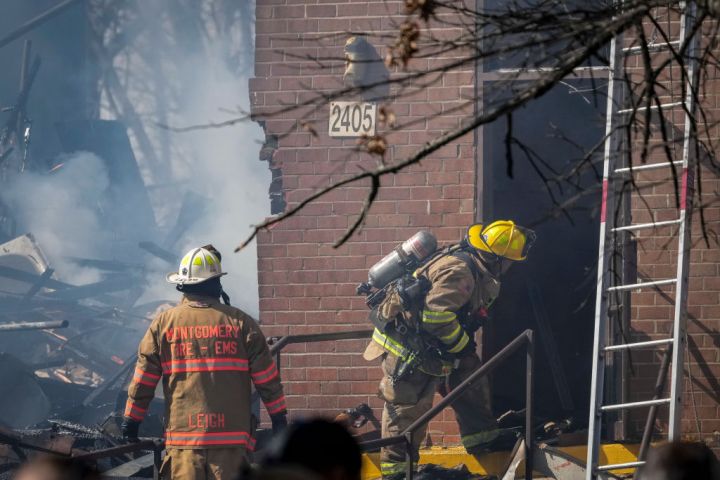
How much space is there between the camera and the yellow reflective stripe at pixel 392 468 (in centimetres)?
754

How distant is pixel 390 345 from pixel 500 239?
1.11 meters

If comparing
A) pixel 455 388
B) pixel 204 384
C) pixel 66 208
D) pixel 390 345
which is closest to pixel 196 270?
pixel 204 384

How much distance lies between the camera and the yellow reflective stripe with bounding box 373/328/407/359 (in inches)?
301

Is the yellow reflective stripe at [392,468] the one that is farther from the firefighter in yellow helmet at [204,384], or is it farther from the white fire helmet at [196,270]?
the white fire helmet at [196,270]

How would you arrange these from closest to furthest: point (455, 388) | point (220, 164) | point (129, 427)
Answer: point (129, 427) → point (455, 388) → point (220, 164)

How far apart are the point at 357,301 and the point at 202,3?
13.1 m

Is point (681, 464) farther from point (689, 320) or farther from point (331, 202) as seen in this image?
point (331, 202)

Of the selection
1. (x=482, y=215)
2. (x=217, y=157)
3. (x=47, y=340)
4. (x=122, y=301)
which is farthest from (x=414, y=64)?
(x=217, y=157)

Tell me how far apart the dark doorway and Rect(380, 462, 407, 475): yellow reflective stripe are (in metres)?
1.89

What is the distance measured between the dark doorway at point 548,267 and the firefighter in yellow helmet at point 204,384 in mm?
3274

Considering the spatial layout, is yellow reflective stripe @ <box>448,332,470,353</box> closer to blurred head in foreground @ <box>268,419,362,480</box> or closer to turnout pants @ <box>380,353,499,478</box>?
turnout pants @ <box>380,353,499,478</box>

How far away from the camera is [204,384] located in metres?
6.44

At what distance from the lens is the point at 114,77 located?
67.1 ft

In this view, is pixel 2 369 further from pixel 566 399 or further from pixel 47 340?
pixel 566 399
